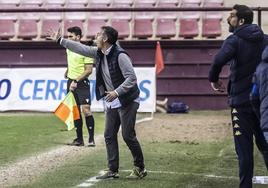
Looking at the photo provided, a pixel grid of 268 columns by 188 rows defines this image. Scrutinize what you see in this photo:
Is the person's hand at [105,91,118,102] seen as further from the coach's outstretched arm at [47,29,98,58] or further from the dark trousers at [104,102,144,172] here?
the coach's outstretched arm at [47,29,98,58]

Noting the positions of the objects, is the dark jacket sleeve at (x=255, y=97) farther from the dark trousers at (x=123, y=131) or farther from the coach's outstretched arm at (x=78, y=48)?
the coach's outstretched arm at (x=78, y=48)

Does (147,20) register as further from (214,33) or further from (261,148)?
(261,148)

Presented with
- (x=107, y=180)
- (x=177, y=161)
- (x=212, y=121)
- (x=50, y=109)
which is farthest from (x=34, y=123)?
(x=107, y=180)

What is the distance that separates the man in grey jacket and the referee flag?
354 cm

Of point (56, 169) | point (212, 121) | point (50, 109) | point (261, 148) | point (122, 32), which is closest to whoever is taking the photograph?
point (261, 148)

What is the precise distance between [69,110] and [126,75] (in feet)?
13.5

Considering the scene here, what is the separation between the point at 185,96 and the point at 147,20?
3315mm

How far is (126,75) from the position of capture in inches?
326

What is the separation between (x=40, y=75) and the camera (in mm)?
18594

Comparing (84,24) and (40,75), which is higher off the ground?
(84,24)

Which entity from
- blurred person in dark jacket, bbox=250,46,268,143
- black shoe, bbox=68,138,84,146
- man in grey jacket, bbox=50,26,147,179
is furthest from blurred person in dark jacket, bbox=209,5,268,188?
black shoe, bbox=68,138,84,146

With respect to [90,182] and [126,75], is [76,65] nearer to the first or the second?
[126,75]

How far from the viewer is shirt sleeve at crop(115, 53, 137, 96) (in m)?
8.16

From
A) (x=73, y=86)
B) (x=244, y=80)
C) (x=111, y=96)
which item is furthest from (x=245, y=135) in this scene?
(x=73, y=86)
